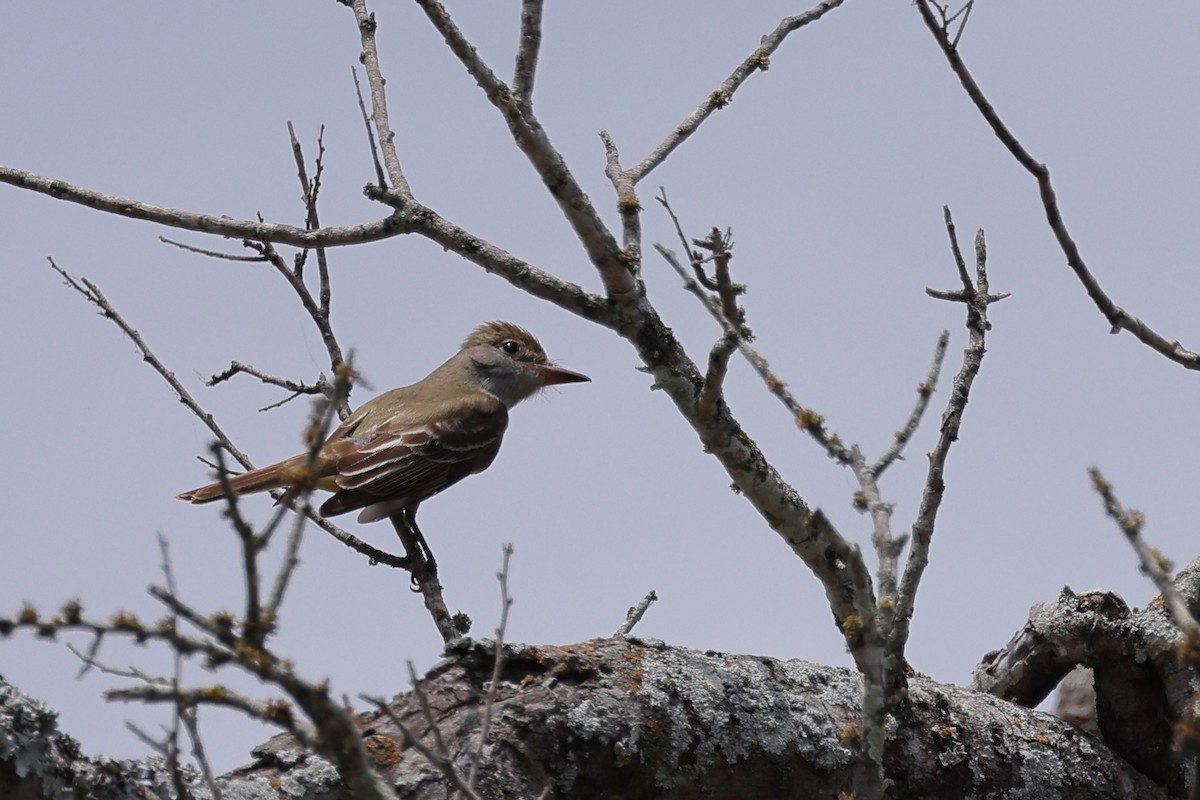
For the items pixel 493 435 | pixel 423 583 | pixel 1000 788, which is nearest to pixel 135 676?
pixel 1000 788

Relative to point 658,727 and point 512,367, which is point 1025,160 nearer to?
point 658,727

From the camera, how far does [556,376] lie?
866 cm

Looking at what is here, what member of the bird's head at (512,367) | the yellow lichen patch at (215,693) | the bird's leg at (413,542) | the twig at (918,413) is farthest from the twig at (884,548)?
the bird's head at (512,367)

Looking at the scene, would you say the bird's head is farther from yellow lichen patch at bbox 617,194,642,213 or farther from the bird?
yellow lichen patch at bbox 617,194,642,213

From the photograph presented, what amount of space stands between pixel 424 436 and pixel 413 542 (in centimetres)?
151

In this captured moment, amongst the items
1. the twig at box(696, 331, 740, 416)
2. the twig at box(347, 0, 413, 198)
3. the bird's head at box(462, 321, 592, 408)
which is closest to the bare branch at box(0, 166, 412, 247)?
the twig at box(347, 0, 413, 198)

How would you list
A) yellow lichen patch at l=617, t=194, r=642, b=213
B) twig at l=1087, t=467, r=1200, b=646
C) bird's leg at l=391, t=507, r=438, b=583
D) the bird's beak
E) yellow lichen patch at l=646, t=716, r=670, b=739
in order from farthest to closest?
the bird's beak
bird's leg at l=391, t=507, r=438, b=583
yellow lichen patch at l=617, t=194, r=642, b=213
yellow lichen patch at l=646, t=716, r=670, b=739
twig at l=1087, t=467, r=1200, b=646

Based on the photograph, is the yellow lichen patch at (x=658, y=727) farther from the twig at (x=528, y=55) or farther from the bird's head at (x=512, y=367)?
the bird's head at (x=512, y=367)

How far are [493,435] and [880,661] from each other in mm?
5445

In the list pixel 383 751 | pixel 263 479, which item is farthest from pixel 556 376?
pixel 383 751

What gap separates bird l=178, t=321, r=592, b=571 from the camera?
6.50 meters

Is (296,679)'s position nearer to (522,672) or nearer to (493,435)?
(522,672)

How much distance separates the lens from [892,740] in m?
3.65

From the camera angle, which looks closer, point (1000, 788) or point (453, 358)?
point (1000, 788)
